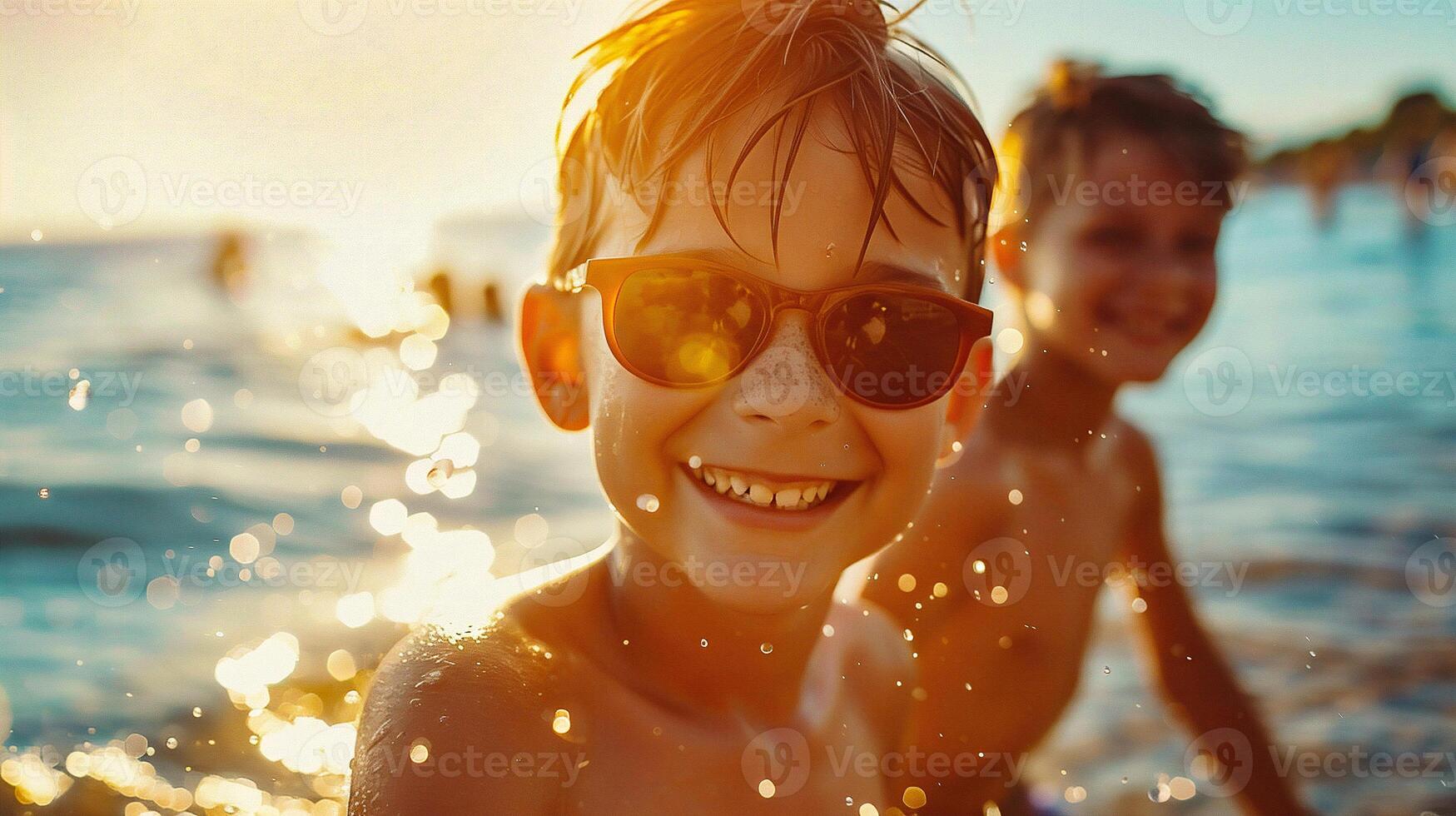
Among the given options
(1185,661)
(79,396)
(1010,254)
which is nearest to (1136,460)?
(1185,661)

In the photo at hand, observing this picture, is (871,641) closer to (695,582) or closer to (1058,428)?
(695,582)

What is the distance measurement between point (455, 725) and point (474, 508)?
18.8ft

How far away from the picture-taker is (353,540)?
6.76 metres

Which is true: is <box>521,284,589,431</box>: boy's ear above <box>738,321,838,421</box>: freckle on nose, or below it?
below

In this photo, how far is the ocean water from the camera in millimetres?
4699

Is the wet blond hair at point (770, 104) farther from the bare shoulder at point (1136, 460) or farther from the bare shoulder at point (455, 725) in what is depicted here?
the bare shoulder at point (1136, 460)

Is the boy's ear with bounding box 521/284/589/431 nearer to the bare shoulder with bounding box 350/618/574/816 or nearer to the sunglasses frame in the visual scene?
the sunglasses frame

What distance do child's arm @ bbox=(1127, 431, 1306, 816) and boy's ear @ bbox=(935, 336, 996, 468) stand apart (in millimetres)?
1777

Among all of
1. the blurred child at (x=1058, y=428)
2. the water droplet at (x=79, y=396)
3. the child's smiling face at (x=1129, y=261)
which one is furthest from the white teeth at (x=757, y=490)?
the water droplet at (x=79, y=396)

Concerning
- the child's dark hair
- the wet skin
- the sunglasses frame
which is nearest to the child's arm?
the child's dark hair

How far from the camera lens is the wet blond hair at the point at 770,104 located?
1846 mm

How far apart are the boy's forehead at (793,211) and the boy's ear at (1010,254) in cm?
210

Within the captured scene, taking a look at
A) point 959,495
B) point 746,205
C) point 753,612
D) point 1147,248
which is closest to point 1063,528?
point 959,495

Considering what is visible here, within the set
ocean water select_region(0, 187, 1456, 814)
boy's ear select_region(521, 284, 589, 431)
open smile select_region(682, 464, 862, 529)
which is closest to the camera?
open smile select_region(682, 464, 862, 529)
